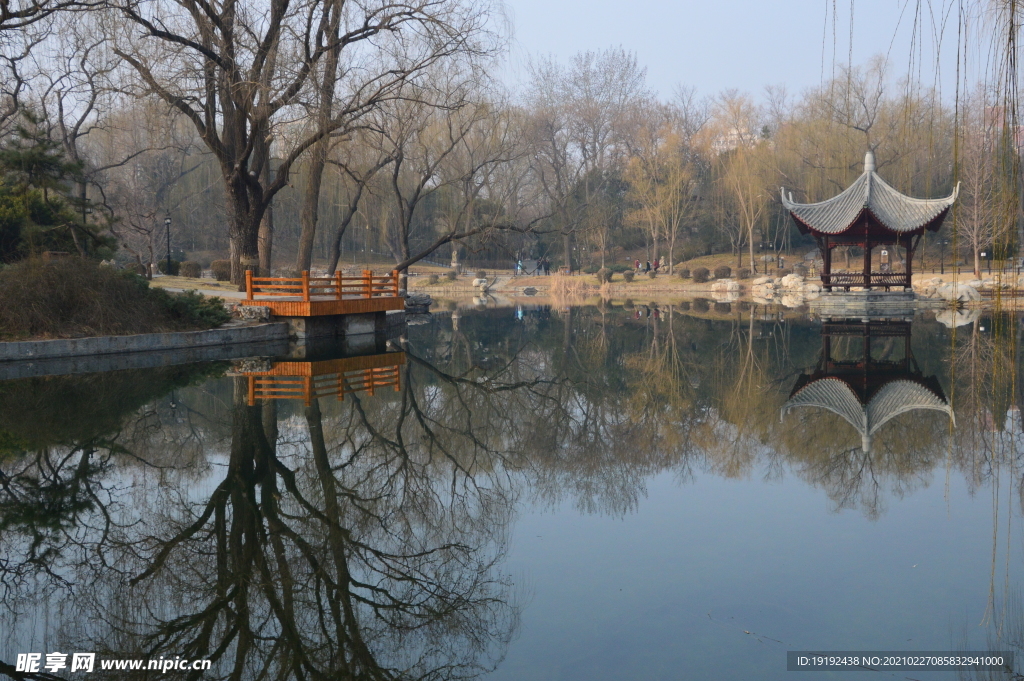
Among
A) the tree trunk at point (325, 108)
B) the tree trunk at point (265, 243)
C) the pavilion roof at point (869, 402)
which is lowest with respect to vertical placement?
the pavilion roof at point (869, 402)

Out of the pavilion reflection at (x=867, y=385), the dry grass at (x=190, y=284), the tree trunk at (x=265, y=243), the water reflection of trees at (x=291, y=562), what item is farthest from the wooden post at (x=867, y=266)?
the water reflection of trees at (x=291, y=562)

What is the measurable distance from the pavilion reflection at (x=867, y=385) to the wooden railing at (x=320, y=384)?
6024 mm

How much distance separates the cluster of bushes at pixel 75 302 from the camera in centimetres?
1462

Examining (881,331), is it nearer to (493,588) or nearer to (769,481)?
(769,481)

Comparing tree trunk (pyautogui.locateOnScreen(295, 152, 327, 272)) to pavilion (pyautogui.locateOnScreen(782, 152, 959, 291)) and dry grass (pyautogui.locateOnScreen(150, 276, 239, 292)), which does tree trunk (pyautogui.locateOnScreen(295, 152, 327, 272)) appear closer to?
dry grass (pyautogui.locateOnScreen(150, 276, 239, 292))

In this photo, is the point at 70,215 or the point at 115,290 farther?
the point at 70,215

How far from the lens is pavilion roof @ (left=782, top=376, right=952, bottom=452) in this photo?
9.72 m

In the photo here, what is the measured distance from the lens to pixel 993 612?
14.8 ft

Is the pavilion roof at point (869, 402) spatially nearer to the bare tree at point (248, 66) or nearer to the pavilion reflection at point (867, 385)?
the pavilion reflection at point (867, 385)

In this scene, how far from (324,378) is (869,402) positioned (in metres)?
8.03

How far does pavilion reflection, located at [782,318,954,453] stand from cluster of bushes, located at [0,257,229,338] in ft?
39.0

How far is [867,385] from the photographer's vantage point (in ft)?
40.8

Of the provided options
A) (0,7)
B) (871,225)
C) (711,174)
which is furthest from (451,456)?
(711,174)

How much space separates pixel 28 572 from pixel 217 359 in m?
10.7
